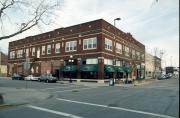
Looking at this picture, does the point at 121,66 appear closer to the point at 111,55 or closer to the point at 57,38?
the point at 111,55

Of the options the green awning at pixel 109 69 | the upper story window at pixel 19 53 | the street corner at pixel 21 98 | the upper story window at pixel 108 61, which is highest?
the upper story window at pixel 19 53

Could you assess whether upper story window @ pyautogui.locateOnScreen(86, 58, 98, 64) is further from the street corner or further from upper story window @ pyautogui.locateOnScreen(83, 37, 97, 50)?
the street corner

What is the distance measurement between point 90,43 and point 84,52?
6.68 ft

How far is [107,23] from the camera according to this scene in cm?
4931

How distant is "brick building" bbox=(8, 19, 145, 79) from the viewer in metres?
47.5

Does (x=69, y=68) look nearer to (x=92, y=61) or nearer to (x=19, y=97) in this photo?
(x=92, y=61)

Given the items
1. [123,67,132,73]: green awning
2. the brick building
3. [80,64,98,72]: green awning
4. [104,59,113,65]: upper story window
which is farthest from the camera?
[123,67,132,73]: green awning

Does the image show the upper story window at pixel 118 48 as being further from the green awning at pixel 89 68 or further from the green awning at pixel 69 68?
the green awning at pixel 69 68

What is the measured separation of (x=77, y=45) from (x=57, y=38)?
672 cm

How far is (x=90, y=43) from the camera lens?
48.6 meters

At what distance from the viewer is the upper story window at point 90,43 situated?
1889 inches

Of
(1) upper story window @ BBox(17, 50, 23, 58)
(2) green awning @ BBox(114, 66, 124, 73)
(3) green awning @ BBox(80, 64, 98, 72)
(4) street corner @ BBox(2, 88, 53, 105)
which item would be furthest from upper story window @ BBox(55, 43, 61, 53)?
(4) street corner @ BBox(2, 88, 53, 105)

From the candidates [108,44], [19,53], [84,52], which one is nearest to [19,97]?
[84,52]

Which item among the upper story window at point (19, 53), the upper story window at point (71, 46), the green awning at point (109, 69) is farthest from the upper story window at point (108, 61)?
the upper story window at point (19, 53)
